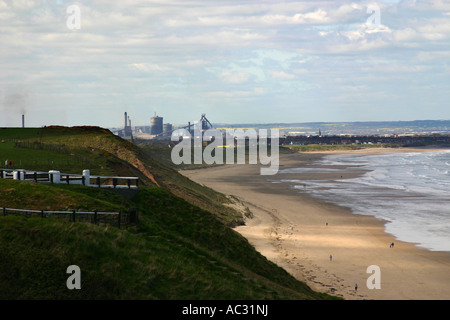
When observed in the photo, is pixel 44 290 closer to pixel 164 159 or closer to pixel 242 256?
pixel 242 256

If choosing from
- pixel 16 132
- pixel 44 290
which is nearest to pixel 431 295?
pixel 44 290

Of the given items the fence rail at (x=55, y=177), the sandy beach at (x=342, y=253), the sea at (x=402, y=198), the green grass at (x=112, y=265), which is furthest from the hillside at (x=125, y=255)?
the sea at (x=402, y=198)

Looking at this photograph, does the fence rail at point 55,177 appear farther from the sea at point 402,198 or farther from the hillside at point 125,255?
the sea at point 402,198

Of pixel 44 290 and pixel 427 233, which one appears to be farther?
pixel 427 233

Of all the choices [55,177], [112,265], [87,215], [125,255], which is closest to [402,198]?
[55,177]

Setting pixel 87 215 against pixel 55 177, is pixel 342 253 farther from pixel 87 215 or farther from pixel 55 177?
pixel 87 215

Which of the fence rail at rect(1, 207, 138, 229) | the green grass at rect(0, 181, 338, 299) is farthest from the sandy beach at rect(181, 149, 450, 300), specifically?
the fence rail at rect(1, 207, 138, 229)

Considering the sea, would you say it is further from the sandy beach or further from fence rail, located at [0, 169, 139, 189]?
fence rail, located at [0, 169, 139, 189]
